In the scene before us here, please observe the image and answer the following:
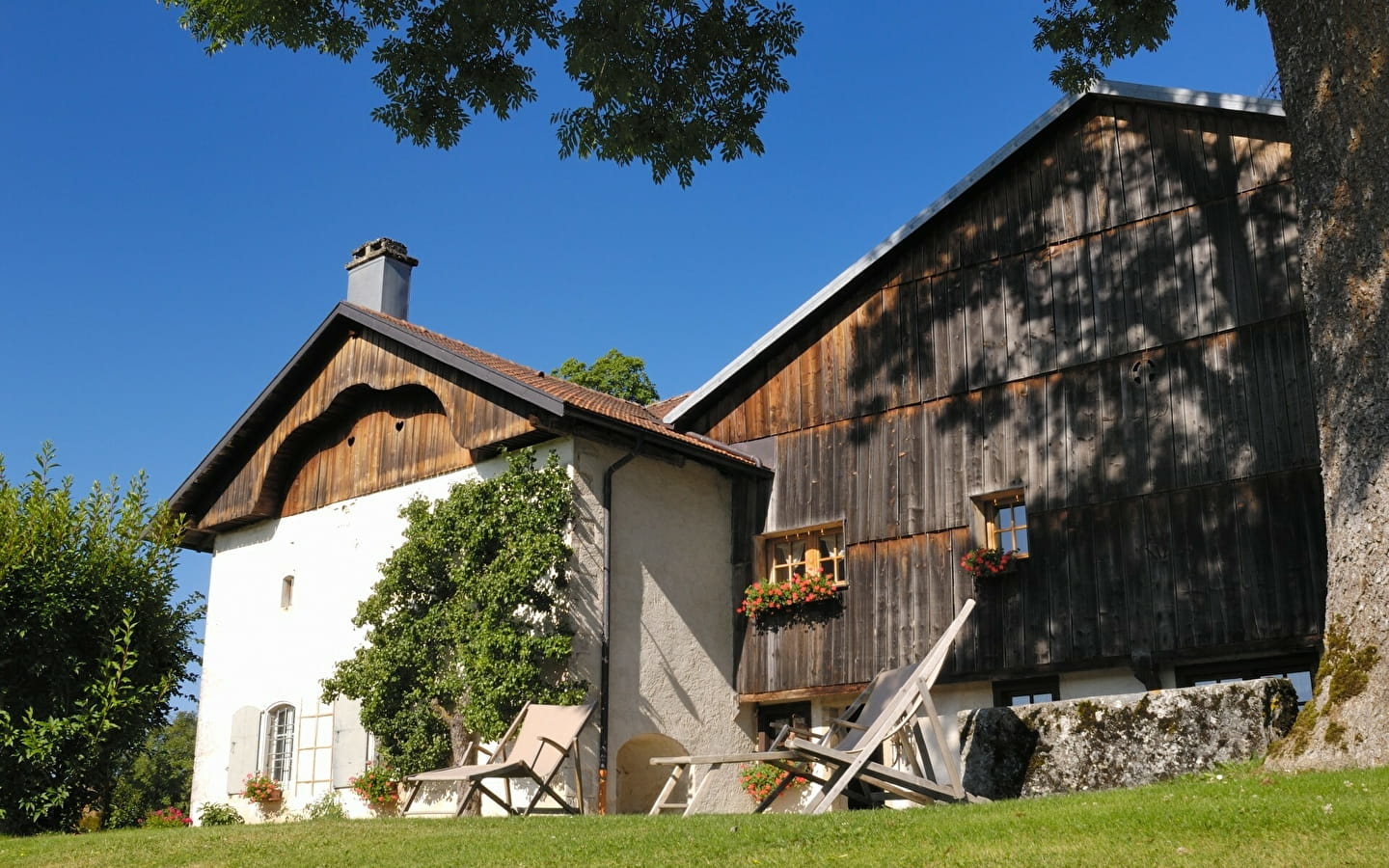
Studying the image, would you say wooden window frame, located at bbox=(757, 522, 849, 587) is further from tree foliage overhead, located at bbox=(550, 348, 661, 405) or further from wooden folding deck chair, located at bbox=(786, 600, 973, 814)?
tree foliage overhead, located at bbox=(550, 348, 661, 405)

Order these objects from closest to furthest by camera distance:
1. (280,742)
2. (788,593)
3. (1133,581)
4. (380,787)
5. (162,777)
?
1. (1133,581)
2. (380,787)
3. (788,593)
4. (280,742)
5. (162,777)

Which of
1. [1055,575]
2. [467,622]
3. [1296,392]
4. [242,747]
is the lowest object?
[242,747]

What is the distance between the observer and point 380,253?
59.0 ft

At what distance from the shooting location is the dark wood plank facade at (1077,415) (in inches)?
474

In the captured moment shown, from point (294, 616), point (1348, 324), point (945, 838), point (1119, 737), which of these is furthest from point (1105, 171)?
point (294, 616)

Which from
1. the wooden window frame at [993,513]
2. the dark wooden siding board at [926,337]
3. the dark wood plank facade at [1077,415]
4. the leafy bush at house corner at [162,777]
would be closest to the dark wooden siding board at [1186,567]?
the dark wood plank facade at [1077,415]

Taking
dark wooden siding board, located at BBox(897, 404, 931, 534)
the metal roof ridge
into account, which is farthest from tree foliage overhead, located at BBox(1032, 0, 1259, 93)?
dark wooden siding board, located at BBox(897, 404, 931, 534)

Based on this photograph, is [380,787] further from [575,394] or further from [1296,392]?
[1296,392]

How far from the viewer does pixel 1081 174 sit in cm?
1395

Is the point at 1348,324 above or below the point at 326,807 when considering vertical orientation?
above

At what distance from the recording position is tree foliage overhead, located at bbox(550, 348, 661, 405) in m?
27.3

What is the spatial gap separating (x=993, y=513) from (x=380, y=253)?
9497mm

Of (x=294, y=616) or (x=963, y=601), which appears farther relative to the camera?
(x=294, y=616)

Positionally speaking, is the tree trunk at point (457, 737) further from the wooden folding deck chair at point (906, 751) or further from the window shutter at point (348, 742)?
the wooden folding deck chair at point (906, 751)
